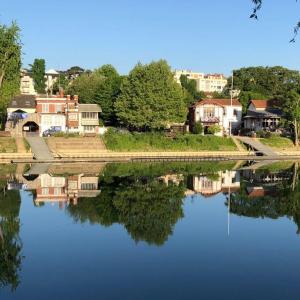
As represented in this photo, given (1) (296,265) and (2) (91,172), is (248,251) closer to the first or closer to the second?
(1) (296,265)

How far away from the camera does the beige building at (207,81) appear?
182 metres

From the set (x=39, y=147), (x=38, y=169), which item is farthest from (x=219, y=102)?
(x=38, y=169)

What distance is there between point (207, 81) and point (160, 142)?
12921 cm

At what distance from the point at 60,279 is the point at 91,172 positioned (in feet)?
89.4

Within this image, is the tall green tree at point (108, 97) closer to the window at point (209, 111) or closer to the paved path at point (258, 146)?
the window at point (209, 111)

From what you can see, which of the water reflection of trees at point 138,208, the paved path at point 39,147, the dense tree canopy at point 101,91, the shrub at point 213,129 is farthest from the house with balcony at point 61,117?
the water reflection of trees at point 138,208

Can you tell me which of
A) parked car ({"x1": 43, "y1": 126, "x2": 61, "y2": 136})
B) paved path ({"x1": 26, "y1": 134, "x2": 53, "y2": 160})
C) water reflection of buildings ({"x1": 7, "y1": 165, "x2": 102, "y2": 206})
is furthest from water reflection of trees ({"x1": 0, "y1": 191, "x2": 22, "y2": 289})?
parked car ({"x1": 43, "y1": 126, "x2": 61, "y2": 136})

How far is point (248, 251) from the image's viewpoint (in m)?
19.0

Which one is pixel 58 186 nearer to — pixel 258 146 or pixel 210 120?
pixel 258 146

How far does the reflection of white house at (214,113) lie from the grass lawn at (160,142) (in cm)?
895

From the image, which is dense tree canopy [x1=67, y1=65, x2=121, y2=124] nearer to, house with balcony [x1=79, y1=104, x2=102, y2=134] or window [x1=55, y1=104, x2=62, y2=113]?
house with balcony [x1=79, y1=104, x2=102, y2=134]

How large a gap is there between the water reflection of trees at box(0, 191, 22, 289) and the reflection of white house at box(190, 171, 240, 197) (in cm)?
1254

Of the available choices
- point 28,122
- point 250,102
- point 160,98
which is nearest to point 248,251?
point 160,98

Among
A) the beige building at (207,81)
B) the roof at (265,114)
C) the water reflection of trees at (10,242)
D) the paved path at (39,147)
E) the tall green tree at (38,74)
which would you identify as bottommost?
the water reflection of trees at (10,242)
